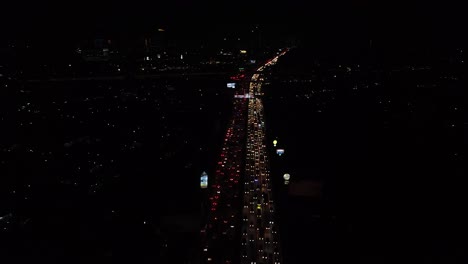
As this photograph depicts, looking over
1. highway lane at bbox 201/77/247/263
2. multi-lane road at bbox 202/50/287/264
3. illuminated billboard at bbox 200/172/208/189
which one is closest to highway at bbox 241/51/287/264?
multi-lane road at bbox 202/50/287/264

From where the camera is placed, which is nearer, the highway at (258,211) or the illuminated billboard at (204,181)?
the highway at (258,211)

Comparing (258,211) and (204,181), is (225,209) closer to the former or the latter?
(258,211)

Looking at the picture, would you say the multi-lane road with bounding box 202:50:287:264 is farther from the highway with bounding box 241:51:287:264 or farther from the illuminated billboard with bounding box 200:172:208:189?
the illuminated billboard with bounding box 200:172:208:189

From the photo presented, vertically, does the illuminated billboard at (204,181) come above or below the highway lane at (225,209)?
above

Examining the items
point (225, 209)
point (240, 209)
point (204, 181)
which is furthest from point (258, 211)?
point (204, 181)

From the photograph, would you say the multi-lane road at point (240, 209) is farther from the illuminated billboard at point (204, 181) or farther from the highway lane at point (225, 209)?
the illuminated billboard at point (204, 181)

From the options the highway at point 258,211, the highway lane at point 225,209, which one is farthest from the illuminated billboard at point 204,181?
the highway at point 258,211

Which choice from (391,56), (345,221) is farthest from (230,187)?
(391,56)

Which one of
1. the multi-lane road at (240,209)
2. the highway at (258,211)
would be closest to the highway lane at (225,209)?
Answer: the multi-lane road at (240,209)

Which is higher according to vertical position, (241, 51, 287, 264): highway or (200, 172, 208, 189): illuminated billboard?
(200, 172, 208, 189): illuminated billboard

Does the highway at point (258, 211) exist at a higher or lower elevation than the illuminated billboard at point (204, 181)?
lower
